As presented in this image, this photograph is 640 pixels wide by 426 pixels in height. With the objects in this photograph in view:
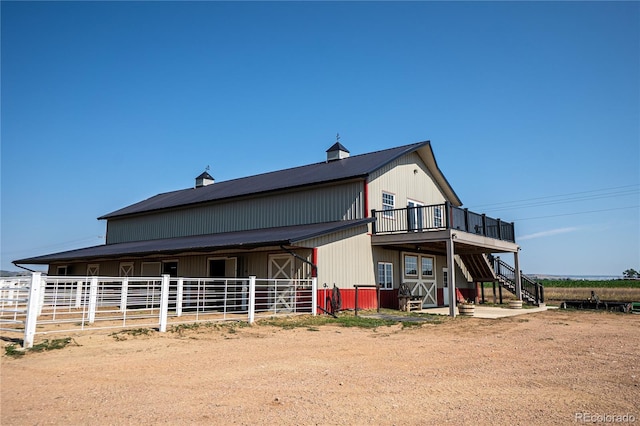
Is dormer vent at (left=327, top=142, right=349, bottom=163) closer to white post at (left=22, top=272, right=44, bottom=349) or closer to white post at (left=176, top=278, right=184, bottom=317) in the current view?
white post at (left=176, top=278, right=184, bottom=317)

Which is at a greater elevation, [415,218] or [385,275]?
[415,218]

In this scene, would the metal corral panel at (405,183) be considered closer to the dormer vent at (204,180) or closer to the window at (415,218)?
the window at (415,218)

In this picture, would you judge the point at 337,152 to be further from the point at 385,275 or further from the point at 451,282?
the point at 451,282

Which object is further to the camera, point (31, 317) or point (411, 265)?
point (411, 265)

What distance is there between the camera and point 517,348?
954cm

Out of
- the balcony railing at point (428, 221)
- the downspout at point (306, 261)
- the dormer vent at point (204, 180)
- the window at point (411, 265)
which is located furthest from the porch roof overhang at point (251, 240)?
the dormer vent at point (204, 180)

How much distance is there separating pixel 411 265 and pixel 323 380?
15789 mm

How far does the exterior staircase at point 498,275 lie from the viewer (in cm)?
2394

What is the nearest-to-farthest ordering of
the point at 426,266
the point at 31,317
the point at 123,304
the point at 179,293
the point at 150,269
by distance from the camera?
the point at 31,317
the point at 179,293
the point at 123,304
the point at 426,266
the point at 150,269

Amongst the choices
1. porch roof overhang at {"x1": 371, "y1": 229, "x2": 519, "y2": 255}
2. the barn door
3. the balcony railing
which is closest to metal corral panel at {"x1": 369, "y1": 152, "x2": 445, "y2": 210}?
the balcony railing

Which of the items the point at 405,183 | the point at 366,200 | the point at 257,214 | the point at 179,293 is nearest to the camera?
the point at 179,293

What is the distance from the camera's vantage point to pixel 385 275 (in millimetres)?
20062

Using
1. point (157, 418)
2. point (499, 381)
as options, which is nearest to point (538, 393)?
point (499, 381)

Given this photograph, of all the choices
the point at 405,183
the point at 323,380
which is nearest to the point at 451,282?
the point at 405,183
